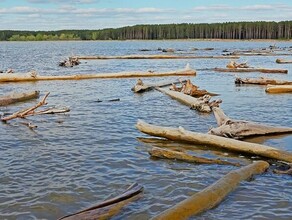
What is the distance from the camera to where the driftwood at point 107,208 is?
673cm

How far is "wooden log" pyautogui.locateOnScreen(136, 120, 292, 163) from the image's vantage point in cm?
1050

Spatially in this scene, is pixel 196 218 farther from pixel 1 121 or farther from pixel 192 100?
pixel 192 100

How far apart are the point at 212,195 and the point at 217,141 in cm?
371

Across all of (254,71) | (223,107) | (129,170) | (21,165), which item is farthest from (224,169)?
(254,71)

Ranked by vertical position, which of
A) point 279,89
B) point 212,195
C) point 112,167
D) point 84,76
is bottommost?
point 112,167

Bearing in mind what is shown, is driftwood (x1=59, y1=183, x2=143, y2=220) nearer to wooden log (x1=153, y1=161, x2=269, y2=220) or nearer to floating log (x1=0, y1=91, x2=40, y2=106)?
wooden log (x1=153, y1=161, x2=269, y2=220)

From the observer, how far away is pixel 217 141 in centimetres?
1159

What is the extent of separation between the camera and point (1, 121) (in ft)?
51.9

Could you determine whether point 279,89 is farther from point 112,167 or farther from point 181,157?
point 112,167

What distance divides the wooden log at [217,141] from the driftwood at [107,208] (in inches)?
142

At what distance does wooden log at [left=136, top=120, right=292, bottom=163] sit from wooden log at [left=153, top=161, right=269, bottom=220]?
66 cm

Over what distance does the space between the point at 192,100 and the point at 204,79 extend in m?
12.9

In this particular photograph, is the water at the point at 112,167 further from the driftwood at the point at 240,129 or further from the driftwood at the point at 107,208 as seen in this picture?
the driftwood at the point at 240,129

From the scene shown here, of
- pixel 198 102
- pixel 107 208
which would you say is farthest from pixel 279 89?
pixel 107 208
